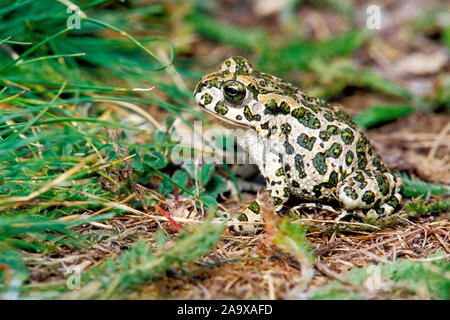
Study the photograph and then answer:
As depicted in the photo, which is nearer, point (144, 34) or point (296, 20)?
point (144, 34)

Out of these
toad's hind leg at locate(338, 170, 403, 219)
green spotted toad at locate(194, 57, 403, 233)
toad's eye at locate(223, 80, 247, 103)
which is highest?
toad's eye at locate(223, 80, 247, 103)

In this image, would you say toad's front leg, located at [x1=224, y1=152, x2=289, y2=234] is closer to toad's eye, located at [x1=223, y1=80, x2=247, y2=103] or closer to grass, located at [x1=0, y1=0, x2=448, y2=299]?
grass, located at [x1=0, y1=0, x2=448, y2=299]

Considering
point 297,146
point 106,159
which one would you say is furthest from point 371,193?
point 106,159

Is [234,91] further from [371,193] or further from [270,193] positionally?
[371,193]

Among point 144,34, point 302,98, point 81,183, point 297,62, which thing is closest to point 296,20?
point 297,62

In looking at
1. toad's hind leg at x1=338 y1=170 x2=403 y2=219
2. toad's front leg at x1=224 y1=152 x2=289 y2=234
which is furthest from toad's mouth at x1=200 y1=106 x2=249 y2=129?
toad's hind leg at x1=338 y1=170 x2=403 y2=219

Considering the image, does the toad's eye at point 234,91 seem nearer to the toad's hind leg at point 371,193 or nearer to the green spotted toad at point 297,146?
the green spotted toad at point 297,146

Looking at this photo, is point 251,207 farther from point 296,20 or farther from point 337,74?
point 296,20

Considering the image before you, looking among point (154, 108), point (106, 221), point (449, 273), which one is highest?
point (154, 108)
